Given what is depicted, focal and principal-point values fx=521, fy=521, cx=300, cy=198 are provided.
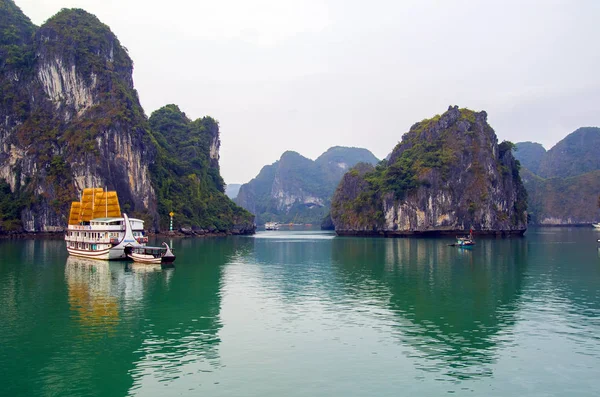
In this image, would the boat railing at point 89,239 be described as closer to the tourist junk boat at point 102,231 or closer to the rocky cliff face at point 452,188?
the tourist junk boat at point 102,231

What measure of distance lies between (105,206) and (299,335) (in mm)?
50777

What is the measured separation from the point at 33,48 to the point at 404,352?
135158 mm

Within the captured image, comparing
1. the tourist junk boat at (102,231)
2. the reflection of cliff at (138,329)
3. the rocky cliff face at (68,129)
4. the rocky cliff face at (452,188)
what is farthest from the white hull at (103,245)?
the rocky cliff face at (452,188)

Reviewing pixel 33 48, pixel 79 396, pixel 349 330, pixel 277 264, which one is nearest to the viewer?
pixel 79 396

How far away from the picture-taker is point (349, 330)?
957 inches

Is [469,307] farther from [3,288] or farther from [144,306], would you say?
[3,288]

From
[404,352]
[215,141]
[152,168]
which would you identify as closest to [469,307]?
[404,352]

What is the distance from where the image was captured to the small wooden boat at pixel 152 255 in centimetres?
5306

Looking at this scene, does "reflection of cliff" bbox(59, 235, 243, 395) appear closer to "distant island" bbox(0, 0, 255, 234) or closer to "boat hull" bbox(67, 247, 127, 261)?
"boat hull" bbox(67, 247, 127, 261)

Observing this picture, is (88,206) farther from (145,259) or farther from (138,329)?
(138,329)

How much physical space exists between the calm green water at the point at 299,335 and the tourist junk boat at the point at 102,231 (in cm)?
1407

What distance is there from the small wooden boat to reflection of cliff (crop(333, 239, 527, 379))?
17.3m

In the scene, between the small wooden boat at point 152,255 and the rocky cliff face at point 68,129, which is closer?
the small wooden boat at point 152,255

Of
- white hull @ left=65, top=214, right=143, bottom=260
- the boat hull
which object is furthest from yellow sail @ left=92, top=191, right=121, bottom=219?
the boat hull
